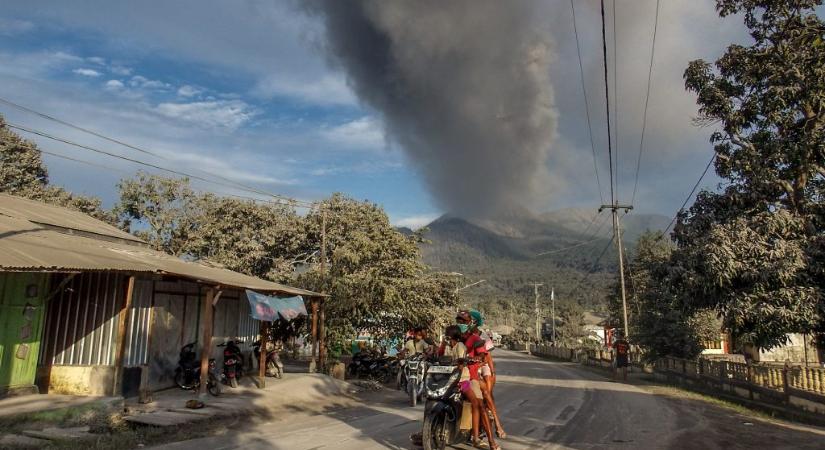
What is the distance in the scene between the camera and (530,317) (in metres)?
120

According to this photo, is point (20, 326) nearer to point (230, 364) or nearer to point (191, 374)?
point (191, 374)

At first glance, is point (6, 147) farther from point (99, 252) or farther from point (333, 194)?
point (99, 252)

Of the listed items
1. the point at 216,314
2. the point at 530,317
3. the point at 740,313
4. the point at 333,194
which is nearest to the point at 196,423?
the point at 216,314

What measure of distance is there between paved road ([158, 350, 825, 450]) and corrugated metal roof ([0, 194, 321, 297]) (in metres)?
3.54

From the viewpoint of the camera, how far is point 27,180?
97.5 feet

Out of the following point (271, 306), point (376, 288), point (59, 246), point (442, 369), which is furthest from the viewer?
point (376, 288)

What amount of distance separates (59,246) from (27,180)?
24.1 meters

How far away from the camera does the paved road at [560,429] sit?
26.6ft

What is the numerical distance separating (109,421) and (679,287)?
13.4 meters

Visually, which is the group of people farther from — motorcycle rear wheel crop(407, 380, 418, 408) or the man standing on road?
the man standing on road

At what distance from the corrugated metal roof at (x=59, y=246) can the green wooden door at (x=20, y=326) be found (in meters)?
0.93

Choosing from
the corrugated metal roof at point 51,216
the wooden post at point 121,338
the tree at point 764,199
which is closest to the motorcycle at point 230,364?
the wooden post at point 121,338

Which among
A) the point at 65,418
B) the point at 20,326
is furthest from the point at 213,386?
the point at 20,326

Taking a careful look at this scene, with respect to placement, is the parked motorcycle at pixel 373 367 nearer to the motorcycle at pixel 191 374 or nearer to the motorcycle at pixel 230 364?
the motorcycle at pixel 230 364
